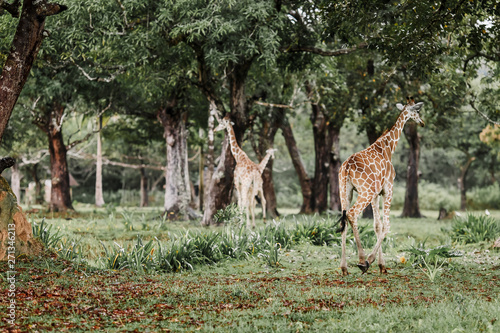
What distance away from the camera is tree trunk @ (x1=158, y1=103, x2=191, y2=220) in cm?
2128

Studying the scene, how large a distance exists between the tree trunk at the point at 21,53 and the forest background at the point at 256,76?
71 cm

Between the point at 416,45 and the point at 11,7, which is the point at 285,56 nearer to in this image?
the point at 416,45

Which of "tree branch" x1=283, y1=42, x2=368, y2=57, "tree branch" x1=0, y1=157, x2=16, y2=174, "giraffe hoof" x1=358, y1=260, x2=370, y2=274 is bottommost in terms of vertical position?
"giraffe hoof" x1=358, y1=260, x2=370, y2=274

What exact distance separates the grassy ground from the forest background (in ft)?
13.8

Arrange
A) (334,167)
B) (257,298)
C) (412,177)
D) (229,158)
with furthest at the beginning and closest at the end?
1. (412,177)
2. (334,167)
3. (229,158)
4. (257,298)

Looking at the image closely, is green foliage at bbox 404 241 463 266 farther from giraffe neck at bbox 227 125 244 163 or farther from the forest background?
giraffe neck at bbox 227 125 244 163

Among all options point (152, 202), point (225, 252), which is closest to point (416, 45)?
point (225, 252)

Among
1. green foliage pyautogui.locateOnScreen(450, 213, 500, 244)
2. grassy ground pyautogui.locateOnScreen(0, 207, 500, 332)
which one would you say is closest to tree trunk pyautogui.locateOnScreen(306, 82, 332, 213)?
green foliage pyautogui.locateOnScreen(450, 213, 500, 244)

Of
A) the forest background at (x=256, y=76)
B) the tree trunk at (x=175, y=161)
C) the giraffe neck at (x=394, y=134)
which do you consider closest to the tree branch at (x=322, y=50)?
the forest background at (x=256, y=76)

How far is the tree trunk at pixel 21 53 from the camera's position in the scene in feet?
25.8

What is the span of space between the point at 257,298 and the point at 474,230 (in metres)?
9.04

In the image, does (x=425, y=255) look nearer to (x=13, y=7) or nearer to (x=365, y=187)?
(x=365, y=187)

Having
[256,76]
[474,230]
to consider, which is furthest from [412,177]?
[474,230]

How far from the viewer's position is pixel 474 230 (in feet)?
45.0
